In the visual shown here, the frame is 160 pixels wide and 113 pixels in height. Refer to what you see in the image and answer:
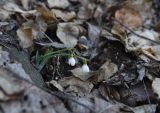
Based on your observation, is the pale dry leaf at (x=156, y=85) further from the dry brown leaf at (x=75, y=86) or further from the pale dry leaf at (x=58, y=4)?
the pale dry leaf at (x=58, y=4)

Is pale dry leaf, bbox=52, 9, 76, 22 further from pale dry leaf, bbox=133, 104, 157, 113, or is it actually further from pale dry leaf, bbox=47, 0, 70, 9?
pale dry leaf, bbox=133, 104, 157, 113

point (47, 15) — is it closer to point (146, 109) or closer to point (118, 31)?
point (118, 31)

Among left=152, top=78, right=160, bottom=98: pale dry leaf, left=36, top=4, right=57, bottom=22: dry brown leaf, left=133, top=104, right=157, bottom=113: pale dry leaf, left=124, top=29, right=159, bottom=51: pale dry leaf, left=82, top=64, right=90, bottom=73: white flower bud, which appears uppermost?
left=36, top=4, right=57, bottom=22: dry brown leaf

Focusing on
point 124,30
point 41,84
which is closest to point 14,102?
point 41,84

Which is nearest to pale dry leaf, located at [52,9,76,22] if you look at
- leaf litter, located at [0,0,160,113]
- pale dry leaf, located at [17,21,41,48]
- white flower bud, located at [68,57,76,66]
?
leaf litter, located at [0,0,160,113]

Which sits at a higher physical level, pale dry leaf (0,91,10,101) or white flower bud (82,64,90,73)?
pale dry leaf (0,91,10,101)

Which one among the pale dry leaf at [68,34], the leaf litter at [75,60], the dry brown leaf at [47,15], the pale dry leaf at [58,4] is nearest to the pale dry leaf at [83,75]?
the leaf litter at [75,60]

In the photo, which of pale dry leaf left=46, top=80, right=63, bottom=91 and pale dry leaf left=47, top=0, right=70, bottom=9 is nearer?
pale dry leaf left=46, top=80, right=63, bottom=91
